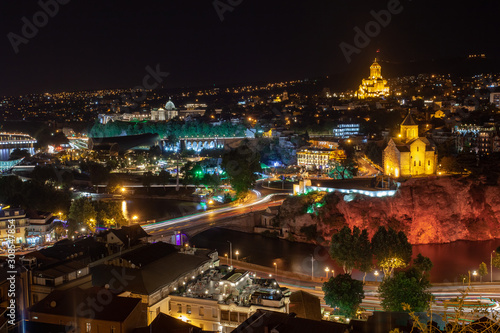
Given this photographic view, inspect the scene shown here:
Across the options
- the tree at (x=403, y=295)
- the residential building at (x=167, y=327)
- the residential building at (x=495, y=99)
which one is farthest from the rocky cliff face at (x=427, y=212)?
the residential building at (x=495, y=99)

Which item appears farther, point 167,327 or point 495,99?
point 495,99

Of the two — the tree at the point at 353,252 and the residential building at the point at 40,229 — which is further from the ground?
the residential building at the point at 40,229

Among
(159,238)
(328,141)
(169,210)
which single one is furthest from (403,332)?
(328,141)

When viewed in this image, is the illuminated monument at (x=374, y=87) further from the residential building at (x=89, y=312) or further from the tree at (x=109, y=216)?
the residential building at (x=89, y=312)

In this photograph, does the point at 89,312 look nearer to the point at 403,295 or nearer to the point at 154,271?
the point at 154,271

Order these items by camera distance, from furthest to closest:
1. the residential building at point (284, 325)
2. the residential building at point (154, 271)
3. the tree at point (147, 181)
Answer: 1. the tree at point (147, 181)
2. the residential building at point (154, 271)
3. the residential building at point (284, 325)

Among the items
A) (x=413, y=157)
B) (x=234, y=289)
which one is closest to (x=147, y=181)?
(x=413, y=157)

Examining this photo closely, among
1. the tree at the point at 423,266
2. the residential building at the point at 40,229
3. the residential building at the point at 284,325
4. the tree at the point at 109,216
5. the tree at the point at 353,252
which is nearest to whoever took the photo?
the residential building at the point at 284,325
